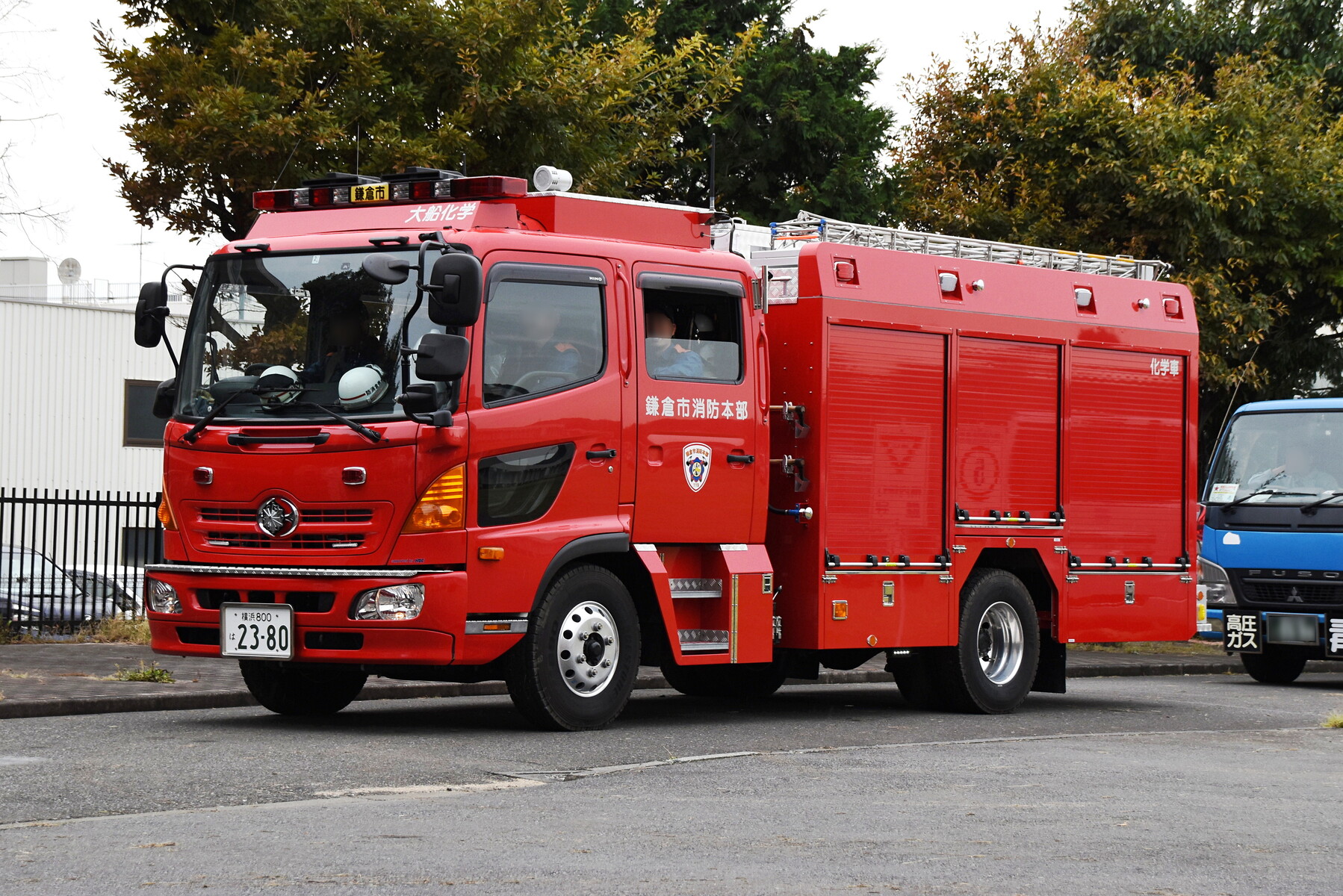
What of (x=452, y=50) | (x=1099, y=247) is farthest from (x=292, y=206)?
(x=1099, y=247)

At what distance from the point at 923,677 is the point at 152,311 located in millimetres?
5752

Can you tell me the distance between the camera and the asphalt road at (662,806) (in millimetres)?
6535

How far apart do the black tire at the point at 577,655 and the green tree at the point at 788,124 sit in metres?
25.7

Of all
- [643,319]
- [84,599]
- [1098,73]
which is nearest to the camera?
[643,319]

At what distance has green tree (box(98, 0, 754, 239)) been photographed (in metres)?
16.5

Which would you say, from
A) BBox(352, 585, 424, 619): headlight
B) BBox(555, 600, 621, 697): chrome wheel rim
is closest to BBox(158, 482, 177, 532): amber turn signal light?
BBox(352, 585, 424, 619): headlight

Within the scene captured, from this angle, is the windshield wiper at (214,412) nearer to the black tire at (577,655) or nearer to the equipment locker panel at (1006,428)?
the black tire at (577,655)

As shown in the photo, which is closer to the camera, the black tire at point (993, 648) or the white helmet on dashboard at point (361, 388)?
the white helmet on dashboard at point (361, 388)

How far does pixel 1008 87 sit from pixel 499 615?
1655 cm

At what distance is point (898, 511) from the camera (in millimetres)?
12570

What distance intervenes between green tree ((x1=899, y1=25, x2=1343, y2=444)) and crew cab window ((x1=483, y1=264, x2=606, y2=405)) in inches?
545

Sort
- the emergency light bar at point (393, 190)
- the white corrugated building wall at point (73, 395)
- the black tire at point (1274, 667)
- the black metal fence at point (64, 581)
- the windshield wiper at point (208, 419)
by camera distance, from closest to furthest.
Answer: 1. the windshield wiper at point (208, 419)
2. the emergency light bar at point (393, 190)
3. the black tire at point (1274, 667)
4. the black metal fence at point (64, 581)
5. the white corrugated building wall at point (73, 395)

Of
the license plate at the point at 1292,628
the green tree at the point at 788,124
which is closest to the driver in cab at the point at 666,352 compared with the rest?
the license plate at the point at 1292,628

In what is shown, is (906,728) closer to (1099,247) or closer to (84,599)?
(84,599)
